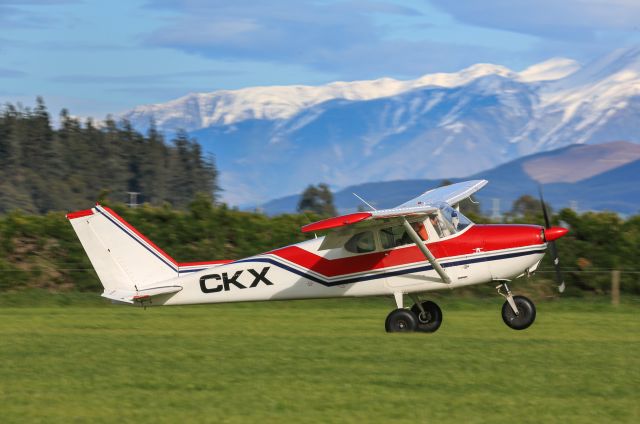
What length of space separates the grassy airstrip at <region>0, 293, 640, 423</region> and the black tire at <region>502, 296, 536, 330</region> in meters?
0.17

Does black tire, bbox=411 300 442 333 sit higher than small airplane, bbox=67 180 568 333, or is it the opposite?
small airplane, bbox=67 180 568 333

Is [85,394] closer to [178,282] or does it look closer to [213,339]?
[213,339]

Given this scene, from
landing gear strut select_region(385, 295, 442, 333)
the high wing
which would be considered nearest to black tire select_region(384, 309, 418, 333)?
landing gear strut select_region(385, 295, 442, 333)

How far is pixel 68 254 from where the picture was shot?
2866 centimetres

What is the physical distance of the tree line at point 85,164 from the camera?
10606 centimetres

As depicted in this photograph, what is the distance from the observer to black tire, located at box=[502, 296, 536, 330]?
54.4 feet

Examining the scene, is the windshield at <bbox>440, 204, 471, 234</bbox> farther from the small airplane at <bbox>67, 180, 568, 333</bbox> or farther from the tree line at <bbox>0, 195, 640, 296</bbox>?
the tree line at <bbox>0, 195, 640, 296</bbox>

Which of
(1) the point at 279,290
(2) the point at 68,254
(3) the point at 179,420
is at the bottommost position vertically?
(3) the point at 179,420

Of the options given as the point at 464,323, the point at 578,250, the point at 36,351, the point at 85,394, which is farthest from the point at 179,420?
the point at 578,250

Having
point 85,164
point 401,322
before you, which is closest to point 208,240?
point 401,322

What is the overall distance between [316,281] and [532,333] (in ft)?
11.1

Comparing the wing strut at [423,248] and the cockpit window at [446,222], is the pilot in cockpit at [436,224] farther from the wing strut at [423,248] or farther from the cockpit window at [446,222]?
the wing strut at [423,248]

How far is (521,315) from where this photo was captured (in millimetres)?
16672

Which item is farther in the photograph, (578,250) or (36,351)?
(578,250)
